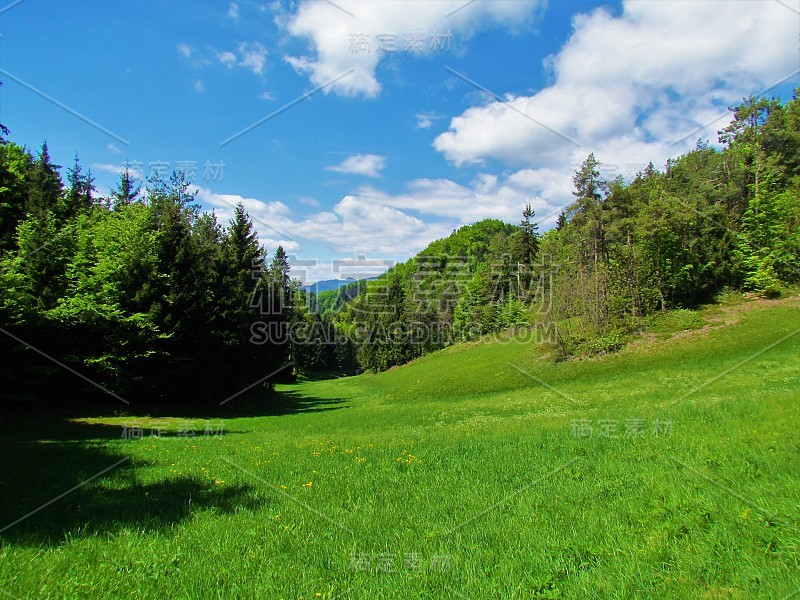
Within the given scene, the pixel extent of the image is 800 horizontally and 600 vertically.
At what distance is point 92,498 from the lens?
8211 mm

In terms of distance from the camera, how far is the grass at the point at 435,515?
193 inches

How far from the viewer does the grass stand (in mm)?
4895

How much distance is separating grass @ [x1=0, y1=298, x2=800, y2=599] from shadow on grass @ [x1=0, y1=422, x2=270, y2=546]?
2.0 inches

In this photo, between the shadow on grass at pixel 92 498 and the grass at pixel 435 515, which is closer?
the grass at pixel 435 515

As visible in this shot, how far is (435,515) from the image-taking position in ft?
23.4

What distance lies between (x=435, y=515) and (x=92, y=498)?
6.49m

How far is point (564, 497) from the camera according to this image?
754cm

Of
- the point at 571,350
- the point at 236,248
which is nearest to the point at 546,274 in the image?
the point at 571,350

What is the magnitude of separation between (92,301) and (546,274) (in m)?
58.3

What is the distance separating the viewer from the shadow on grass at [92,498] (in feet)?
21.9

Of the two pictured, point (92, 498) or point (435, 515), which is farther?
point (92, 498)

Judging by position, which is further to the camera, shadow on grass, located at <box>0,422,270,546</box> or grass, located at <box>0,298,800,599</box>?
shadow on grass, located at <box>0,422,270,546</box>

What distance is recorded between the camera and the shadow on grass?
666 cm

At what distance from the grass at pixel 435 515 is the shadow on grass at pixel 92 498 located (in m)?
0.05
